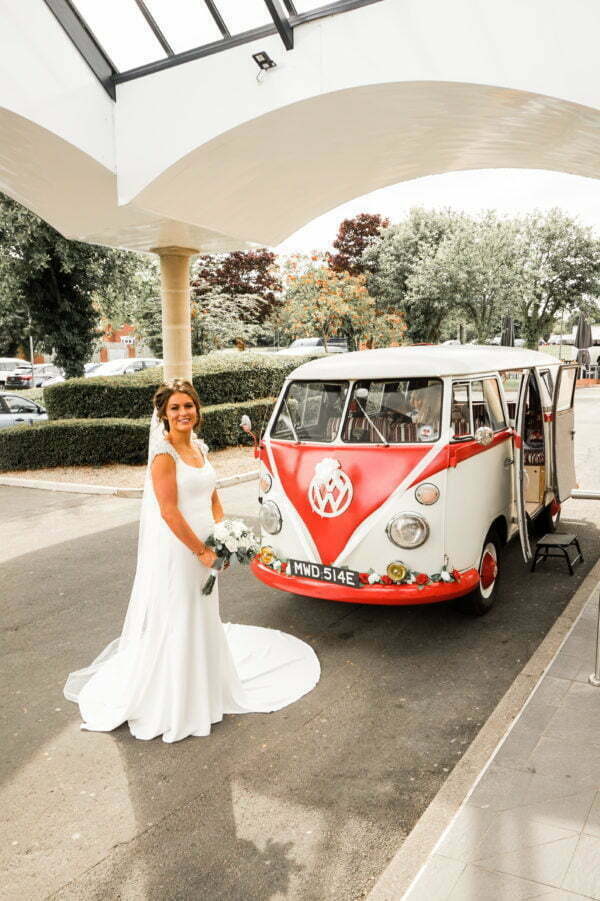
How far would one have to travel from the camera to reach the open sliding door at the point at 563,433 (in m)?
7.62

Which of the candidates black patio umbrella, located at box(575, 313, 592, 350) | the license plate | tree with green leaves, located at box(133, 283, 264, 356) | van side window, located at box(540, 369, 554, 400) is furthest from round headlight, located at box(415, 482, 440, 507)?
tree with green leaves, located at box(133, 283, 264, 356)

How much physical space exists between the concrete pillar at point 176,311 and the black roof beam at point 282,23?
199 inches

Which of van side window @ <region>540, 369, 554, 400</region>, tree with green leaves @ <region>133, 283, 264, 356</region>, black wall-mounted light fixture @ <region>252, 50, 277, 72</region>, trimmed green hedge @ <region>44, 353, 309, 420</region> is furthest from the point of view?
tree with green leaves @ <region>133, 283, 264, 356</region>

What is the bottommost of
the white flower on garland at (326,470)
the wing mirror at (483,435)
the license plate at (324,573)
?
the license plate at (324,573)

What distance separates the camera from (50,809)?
12.1ft

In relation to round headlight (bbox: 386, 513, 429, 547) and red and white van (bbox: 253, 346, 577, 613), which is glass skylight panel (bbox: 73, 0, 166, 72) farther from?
round headlight (bbox: 386, 513, 429, 547)

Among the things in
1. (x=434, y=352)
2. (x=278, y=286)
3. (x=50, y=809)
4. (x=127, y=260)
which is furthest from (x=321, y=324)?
(x=50, y=809)

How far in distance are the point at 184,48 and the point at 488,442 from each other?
5.62 m

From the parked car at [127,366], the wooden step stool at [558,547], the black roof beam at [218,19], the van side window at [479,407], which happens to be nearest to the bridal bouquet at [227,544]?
the van side window at [479,407]

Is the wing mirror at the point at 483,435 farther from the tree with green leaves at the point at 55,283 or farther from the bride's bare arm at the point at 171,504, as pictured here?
the tree with green leaves at the point at 55,283

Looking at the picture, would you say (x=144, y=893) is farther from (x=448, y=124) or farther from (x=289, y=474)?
(x=448, y=124)

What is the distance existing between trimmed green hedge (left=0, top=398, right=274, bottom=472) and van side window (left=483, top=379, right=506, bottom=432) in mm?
8415

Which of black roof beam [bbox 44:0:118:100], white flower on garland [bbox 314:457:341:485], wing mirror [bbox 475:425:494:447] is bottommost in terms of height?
white flower on garland [bbox 314:457:341:485]

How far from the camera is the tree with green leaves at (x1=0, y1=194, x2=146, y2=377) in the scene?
15.5 m
